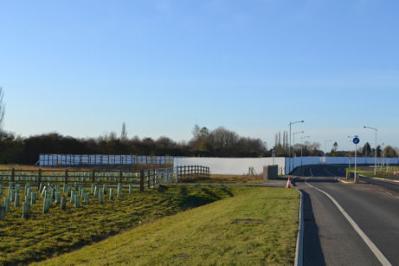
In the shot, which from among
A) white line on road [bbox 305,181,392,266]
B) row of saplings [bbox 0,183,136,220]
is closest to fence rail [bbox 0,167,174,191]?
row of saplings [bbox 0,183,136,220]

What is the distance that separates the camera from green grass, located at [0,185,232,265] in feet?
50.1

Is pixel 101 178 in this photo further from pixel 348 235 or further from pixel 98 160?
pixel 98 160

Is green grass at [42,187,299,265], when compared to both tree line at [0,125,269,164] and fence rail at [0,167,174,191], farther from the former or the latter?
tree line at [0,125,269,164]

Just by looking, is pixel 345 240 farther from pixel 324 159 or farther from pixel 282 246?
pixel 324 159

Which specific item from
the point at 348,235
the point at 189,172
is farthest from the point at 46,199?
the point at 189,172

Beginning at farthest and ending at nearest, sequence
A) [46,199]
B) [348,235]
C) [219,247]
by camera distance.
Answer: [46,199] < [348,235] < [219,247]

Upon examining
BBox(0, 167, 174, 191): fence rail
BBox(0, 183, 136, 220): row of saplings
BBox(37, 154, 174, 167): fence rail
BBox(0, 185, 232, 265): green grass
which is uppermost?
BBox(37, 154, 174, 167): fence rail

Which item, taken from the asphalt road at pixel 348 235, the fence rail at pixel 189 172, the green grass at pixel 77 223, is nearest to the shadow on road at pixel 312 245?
the asphalt road at pixel 348 235

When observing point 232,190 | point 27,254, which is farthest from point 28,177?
point 27,254

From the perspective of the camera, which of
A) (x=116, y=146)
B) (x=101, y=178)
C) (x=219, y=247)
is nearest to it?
(x=219, y=247)

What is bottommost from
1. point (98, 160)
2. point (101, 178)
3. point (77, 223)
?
point (77, 223)

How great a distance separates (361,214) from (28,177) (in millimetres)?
26572

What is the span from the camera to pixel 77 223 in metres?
20.3

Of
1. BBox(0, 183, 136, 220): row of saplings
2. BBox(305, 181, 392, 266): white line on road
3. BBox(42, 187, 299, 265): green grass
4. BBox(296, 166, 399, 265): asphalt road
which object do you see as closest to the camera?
BBox(42, 187, 299, 265): green grass
